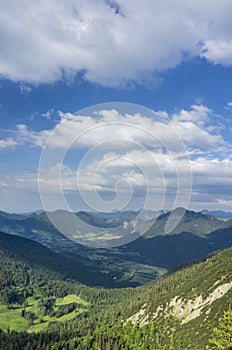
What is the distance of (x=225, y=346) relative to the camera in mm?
37500

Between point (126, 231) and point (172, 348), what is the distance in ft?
364

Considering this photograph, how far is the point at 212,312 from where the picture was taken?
173375 mm

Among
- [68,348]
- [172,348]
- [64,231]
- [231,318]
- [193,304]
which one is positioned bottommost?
[68,348]

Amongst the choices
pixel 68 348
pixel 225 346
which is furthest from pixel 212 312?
pixel 225 346

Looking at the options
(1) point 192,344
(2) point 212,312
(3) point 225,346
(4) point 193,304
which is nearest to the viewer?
(3) point 225,346

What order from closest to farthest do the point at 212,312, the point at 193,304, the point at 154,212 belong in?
the point at 154,212
the point at 212,312
the point at 193,304

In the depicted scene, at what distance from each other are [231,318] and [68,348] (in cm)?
18315

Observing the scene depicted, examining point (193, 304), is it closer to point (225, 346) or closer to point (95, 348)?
point (95, 348)

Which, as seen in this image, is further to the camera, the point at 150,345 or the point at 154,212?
the point at 150,345

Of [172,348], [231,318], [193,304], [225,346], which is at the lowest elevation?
[172,348]

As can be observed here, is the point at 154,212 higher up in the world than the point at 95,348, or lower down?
higher up

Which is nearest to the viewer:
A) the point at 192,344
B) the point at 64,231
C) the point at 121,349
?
the point at 64,231

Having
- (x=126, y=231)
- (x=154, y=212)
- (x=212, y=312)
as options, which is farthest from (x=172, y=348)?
(x=154, y=212)

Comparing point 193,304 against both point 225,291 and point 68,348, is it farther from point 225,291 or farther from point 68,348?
point 68,348
